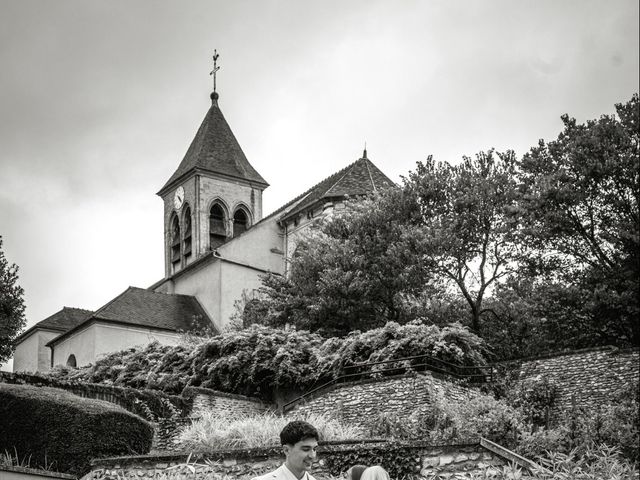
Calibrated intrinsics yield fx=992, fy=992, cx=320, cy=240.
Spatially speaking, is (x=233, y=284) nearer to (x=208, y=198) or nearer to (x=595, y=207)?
(x=208, y=198)

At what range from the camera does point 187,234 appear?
196ft

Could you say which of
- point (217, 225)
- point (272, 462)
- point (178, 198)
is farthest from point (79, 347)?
point (272, 462)

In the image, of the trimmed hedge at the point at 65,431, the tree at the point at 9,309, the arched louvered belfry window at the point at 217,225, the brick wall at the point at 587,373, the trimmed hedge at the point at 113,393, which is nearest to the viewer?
the trimmed hedge at the point at 65,431

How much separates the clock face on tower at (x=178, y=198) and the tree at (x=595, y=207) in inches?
1296

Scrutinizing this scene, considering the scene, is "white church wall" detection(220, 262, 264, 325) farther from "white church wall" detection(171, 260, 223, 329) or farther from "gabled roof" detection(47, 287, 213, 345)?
"gabled roof" detection(47, 287, 213, 345)

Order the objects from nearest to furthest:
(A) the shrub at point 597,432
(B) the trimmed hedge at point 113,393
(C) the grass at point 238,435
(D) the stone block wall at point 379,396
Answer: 1. (C) the grass at point 238,435
2. (A) the shrub at point 597,432
3. (B) the trimmed hedge at point 113,393
4. (D) the stone block wall at point 379,396

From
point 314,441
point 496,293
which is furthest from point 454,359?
point 314,441

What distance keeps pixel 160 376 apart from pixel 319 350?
16.0 ft

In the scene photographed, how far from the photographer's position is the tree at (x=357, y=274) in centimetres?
3212

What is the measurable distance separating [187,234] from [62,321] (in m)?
9.26

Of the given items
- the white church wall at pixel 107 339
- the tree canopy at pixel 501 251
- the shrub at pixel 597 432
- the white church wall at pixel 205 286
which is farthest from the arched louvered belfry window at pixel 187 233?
the shrub at pixel 597 432

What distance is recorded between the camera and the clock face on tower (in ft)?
200

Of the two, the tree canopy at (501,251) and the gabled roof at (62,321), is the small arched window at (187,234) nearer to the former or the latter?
the gabled roof at (62,321)

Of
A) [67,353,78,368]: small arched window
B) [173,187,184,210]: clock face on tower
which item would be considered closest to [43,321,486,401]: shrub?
[67,353,78,368]: small arched window
